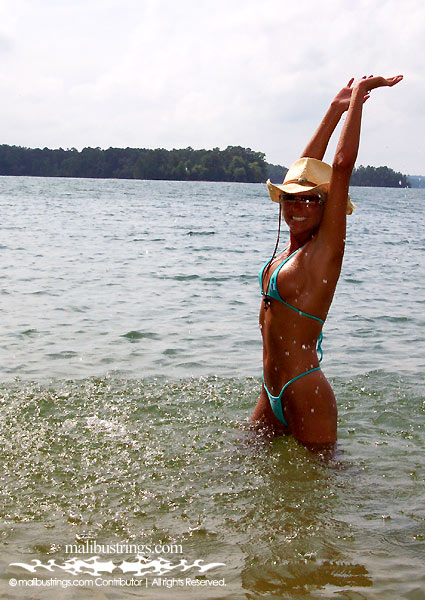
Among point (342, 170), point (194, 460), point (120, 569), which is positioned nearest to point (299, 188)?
point (342, 170)

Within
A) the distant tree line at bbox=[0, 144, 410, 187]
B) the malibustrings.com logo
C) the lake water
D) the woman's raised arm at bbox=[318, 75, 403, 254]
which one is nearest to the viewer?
the malibustrings.com logo

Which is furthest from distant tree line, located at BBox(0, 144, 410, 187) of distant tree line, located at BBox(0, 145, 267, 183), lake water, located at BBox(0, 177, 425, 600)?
lake water, located at BBox(0, 177, 425, 600)

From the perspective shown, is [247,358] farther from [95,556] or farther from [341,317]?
[95,556]

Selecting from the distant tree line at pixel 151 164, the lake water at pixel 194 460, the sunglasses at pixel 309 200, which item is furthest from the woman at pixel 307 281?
the distant tree line at pixel 151 164

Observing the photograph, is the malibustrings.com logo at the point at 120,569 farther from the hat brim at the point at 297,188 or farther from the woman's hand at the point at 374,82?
the woman's hand at the point at 374,82

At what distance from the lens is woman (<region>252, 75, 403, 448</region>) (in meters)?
4.22

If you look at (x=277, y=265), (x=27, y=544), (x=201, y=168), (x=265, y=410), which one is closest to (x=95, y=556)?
(x=27, y=544)

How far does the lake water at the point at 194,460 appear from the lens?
383cm

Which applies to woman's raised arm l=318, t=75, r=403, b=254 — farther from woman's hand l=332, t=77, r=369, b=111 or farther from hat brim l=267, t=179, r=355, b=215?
woman's hand l=332, t=77, r=369, b=111

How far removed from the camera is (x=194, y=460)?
5371mm

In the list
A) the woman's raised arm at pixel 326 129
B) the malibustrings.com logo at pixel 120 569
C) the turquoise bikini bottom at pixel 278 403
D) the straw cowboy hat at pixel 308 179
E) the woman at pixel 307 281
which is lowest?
the malibustrings.com logo at pixel 120 569

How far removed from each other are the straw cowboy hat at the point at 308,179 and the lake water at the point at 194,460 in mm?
1801

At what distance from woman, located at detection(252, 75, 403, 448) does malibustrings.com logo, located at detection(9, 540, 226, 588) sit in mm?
1227

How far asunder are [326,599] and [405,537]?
0.92m
